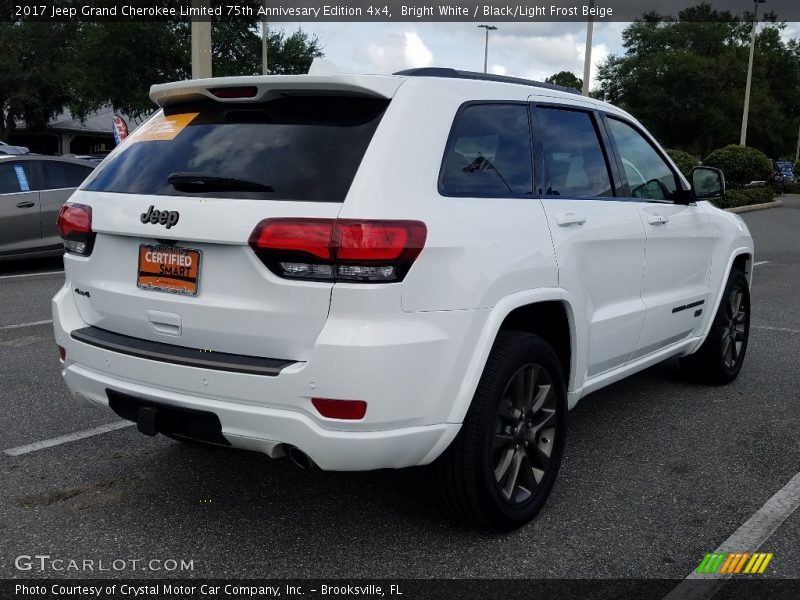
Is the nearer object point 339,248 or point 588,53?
point 339,248

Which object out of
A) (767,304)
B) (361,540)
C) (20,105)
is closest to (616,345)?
(361,540)

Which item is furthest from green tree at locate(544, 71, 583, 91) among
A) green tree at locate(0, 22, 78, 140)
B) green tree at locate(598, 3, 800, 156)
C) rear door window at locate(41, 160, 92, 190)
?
rear door window at locate(41, 160, 92, 190)

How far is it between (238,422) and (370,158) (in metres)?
1.04

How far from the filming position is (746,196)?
29.5 metres

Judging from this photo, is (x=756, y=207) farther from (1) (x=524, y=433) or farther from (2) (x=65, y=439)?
(2) (x=65, y=439)

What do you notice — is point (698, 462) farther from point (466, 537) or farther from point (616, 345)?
point (466, 537)

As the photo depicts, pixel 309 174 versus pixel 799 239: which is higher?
pixel 309 174

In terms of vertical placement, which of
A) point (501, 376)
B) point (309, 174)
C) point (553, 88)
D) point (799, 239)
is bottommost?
point (799, 239)

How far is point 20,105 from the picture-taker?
41.0 m

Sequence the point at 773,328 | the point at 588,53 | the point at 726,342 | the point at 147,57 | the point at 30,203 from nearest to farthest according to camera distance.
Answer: the point at 726,342, the point at 773,328, the point at 30,203, the point at 588,53, the point at 147,57

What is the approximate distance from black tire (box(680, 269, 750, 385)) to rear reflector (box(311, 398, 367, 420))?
11.3ft

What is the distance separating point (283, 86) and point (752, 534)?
260cm

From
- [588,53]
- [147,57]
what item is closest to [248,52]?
[147,57]

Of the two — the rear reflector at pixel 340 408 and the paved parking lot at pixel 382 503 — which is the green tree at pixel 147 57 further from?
the rear reflector at pixel 340 408
